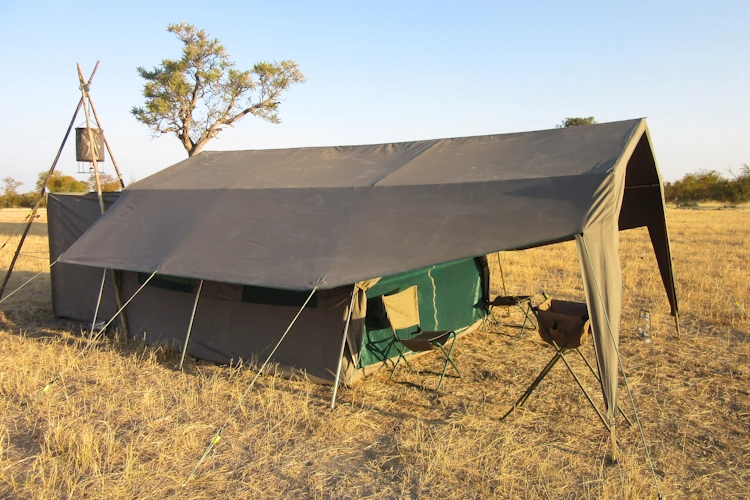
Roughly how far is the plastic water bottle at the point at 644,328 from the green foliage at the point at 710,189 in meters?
33.2


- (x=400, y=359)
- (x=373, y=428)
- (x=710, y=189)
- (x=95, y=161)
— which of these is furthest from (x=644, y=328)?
(x=710, y=189)

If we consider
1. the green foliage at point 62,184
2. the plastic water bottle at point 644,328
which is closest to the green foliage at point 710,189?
the plastic water bottle at point 644,328

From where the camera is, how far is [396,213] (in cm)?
464

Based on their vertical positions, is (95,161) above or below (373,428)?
above

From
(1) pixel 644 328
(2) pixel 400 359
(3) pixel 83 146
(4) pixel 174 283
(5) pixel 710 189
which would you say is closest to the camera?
(2) pixel 400 359

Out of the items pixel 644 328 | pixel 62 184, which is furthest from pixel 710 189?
pixel 62 184

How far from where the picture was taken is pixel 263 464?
→ 3355mm

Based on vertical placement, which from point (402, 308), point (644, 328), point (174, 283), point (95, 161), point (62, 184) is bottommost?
point (644, 328)

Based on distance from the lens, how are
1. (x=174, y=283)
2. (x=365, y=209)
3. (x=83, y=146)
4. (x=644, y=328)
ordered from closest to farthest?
(x=365, y=209), (x=174, y=283), (x=644, y=328), (x=83, y=146)

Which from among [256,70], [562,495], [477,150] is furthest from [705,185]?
[562,495]

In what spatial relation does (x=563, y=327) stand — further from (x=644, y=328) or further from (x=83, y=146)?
(x=83, y=146)

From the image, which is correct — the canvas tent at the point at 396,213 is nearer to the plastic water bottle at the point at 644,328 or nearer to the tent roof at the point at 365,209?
the tent roof at the point at 365,209

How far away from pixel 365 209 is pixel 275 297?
3.90 ft

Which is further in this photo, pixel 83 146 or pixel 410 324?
pixel 83 146
